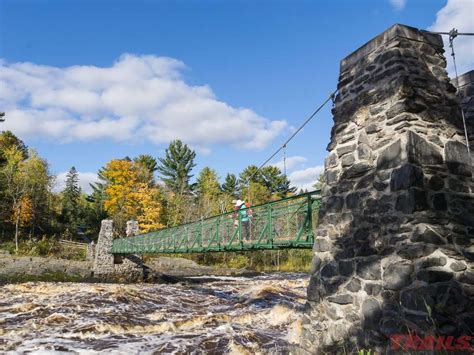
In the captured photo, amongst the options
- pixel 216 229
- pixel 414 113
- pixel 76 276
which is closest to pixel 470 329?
pixel 414 113

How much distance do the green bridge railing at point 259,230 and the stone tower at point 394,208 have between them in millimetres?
1610

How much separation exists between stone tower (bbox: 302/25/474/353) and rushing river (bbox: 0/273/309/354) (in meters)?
1.88

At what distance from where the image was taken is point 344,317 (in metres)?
3.95

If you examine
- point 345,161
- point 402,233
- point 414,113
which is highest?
point 414,113

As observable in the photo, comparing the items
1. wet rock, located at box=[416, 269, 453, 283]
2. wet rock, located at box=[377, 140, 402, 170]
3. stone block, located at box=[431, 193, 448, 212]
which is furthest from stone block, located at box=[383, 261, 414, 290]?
wet rock, located at box=[377, 140, 402, 170]

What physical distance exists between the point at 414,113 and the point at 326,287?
207 cm

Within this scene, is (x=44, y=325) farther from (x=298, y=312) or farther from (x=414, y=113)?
(x=414, y=113)

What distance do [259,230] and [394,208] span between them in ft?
14.6

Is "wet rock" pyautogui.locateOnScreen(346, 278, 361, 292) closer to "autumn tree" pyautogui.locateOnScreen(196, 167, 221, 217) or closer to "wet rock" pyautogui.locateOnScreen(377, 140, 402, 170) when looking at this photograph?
"wet rock" pyautogui.locateOnScreen(377, 140, 402, 170)

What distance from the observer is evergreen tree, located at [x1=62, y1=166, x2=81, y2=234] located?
30953 mm

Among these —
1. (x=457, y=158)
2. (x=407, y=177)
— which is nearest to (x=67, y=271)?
(x=407, y=177)

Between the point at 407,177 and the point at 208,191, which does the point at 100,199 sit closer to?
the point at 208,191

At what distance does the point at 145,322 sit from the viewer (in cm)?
780

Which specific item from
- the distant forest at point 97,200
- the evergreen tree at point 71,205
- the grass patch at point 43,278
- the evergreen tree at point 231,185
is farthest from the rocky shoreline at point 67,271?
the evergreen tree at point 231,185
